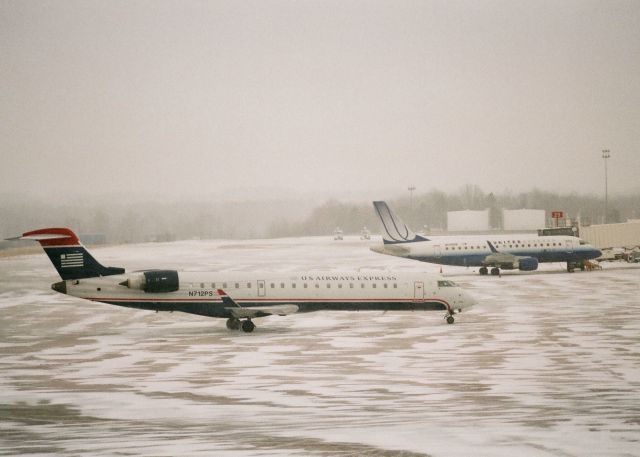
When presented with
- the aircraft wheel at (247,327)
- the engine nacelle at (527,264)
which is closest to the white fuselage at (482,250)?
the engine nacelle at (527,264)

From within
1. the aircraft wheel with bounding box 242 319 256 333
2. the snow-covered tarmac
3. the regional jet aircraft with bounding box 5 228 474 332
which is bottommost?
the snow-covered tarmac

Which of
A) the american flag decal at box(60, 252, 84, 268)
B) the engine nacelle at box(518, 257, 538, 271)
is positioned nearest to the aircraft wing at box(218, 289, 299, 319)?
the american flag decal at box(60, 252, 84, 268)

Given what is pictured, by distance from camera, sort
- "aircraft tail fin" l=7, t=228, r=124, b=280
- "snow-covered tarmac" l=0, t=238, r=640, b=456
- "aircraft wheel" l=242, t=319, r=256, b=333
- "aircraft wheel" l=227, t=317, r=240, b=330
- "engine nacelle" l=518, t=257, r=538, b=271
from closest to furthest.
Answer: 1. "snow-covered tarmac" l=0, t=238, r=640, b=456
2. "aircraft tail fin" l=7, t=228, r=124, b=280
3. "aircraft wheel" l=242, t=319, r=256, b=333
4. "aircraft wheel" l=227, t=317, r=240, b=330
5. "engine nacelle" l=518, t=257, r=538, b=271

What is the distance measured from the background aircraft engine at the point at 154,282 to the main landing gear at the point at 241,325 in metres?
3.81

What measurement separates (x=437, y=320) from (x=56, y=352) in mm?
21220

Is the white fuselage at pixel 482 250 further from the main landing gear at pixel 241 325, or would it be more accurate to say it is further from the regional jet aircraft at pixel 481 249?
the main landing gear at pixel 241 325

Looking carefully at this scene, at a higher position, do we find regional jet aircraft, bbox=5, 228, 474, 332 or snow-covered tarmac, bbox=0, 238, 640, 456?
regional jet aircraft, bbox=5, 228, 474, 332

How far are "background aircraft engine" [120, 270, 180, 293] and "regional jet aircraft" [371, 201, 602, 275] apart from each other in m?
38.3

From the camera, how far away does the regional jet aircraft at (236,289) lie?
119ft

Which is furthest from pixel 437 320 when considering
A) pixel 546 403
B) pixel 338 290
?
pixel 546 403

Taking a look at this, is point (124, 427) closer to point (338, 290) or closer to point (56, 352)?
point (56, 352)

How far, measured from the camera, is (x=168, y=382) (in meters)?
26.9

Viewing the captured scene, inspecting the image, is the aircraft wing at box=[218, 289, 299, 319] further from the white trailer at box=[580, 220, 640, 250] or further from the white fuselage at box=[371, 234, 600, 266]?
the white trailer at box=[580, 220, 640, 250]

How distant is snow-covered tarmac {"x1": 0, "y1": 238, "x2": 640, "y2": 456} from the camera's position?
64.4ft
